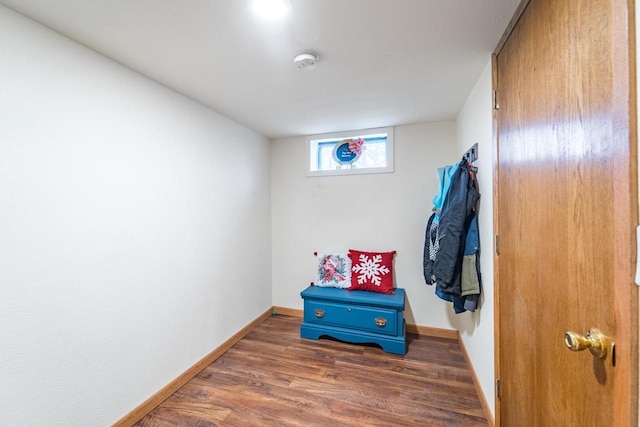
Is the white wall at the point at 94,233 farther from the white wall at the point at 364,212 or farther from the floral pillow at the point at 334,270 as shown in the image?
the floral pillow at the point at 334,270

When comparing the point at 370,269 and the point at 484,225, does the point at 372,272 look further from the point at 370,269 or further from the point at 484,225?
the point at 484,225

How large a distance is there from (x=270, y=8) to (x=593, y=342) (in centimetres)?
160

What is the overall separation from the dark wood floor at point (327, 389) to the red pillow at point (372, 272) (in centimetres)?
57

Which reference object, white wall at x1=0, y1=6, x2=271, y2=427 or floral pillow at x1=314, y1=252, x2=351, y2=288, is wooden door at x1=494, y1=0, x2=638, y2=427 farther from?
white wall at x1=0, y1=6, x2=271, y2=427

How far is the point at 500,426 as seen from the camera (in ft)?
4.58

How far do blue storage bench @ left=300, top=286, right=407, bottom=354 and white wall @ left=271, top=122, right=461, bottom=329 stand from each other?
43 centimetres

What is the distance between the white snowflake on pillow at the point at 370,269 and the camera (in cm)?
275

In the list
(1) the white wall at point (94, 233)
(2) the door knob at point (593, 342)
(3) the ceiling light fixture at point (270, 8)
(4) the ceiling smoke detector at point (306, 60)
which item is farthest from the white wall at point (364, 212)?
(2) the door knob at point (593, 342)

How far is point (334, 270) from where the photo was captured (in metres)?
2.96

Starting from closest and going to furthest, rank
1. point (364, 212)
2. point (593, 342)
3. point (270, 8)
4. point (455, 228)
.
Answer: point (593, 342), point (270, 8), point (455, 228), point (364, 212)

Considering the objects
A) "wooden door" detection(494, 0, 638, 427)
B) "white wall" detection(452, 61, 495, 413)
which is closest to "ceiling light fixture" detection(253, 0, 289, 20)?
"wooden door" detection(494, 0, 638, 427)

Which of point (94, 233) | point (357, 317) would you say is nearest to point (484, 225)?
point (357, 317)

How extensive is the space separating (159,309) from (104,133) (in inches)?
46.7

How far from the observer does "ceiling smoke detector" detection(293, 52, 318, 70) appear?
1.48m
